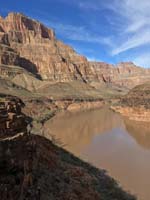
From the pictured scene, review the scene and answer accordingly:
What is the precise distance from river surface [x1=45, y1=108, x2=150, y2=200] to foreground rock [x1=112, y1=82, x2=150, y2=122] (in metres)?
5.94

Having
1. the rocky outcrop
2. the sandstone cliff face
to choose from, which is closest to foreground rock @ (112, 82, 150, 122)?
the rocky outcrop

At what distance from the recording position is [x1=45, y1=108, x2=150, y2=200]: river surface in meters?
31.4

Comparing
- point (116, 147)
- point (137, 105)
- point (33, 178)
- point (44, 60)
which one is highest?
point (44, 60)

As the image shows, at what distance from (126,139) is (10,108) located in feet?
114

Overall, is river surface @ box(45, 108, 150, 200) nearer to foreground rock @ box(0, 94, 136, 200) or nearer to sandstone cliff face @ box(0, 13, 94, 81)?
foreground rock @ box(0, 94, 136, 200)

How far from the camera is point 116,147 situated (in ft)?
157

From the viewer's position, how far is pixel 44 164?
23.0 metres

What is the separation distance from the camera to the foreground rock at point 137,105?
8374cm

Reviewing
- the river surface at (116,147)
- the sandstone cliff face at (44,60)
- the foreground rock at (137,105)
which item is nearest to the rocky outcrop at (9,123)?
the river surface at (116,147)

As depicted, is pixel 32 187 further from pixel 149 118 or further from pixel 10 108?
pixel 149 118

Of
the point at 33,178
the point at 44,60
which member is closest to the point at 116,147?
the point at 33,178

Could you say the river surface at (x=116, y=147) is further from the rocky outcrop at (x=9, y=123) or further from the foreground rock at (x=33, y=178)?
the rocky outcrop at (x=9, y=123)

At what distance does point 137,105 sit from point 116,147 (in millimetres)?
43695

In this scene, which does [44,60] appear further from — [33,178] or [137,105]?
[33,178]
